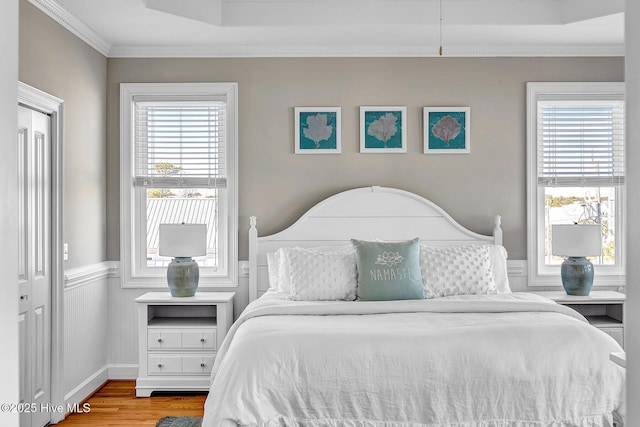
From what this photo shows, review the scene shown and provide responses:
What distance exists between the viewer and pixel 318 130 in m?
4.38

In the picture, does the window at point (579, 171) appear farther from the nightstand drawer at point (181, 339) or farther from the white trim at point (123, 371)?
the white trim at point (123, 371)

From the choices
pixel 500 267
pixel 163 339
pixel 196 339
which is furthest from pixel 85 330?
pixel 500 267

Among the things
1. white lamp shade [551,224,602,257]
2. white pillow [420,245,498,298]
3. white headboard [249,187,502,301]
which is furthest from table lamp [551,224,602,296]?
white pillow [420,245,498,298]

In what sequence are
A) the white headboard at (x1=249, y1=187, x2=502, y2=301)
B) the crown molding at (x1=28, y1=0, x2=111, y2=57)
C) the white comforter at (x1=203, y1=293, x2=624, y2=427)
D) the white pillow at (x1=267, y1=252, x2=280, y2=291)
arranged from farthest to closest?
the white headboard at (x1=249, y1=187, x2=502, y2=301) → the white pillow at (x1=267, y1=252, x2=280, y2=291) → the crown molding at (x1=28, y1=0, x2=111, y2=57) → the white comforter at (x1=203, y1=293, x2=624, y2=427)

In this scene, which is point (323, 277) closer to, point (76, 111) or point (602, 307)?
point (76, 111)

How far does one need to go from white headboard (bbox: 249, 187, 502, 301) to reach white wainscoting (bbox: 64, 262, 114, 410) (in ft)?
3.71

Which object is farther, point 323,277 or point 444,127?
point 444,127

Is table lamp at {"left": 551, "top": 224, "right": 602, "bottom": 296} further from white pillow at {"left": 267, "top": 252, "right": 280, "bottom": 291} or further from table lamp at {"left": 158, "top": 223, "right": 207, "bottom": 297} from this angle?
table lamp at {"left": 158, "top": 223, "right": 207, "bottom": 297}

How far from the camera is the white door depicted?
3113 mm

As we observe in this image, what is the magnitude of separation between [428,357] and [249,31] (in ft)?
8.57

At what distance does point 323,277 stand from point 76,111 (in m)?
2.01

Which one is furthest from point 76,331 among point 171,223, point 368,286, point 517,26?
point 517,26

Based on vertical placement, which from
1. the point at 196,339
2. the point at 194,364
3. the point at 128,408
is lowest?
the point at 128,408

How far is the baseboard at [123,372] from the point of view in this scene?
14.3ft
